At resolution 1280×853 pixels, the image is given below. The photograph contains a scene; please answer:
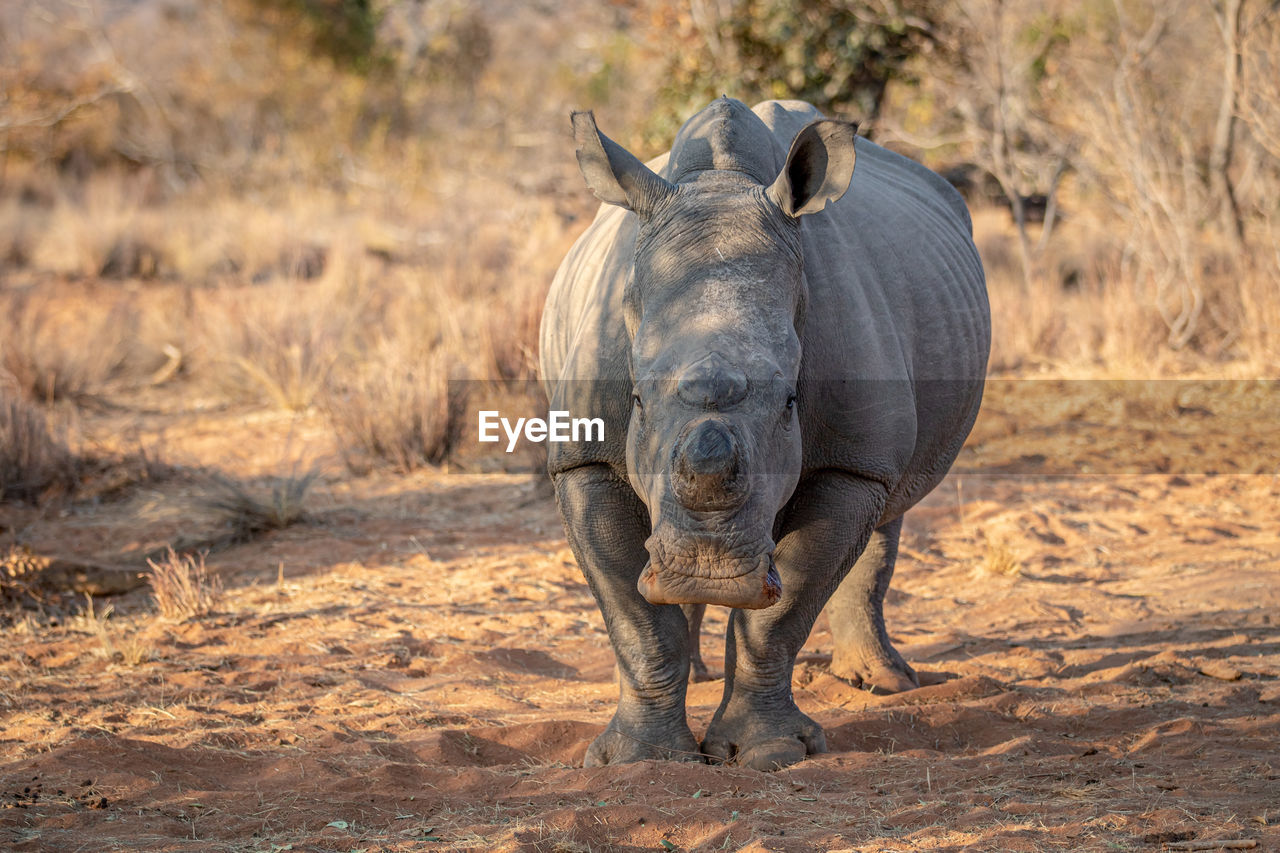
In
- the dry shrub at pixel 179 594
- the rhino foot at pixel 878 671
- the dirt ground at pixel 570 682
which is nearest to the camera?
the dirt ground at pixel 570 682

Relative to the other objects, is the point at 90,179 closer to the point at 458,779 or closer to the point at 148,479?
the point at 148,479

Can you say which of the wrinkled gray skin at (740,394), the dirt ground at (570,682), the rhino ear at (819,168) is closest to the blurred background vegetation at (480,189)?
the dirt ground at (570,682)

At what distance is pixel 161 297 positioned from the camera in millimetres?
12375

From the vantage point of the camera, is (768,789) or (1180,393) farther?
(1180,393)

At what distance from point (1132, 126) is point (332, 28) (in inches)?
539

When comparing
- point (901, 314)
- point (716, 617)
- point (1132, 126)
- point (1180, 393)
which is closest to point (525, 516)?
point (716, 617)

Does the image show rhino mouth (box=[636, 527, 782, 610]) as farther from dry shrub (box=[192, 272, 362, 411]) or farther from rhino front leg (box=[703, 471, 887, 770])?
dry shrub (box=[192, 272, 362, 411])

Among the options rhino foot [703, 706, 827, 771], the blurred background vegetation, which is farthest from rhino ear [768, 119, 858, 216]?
the blurred background vegetation

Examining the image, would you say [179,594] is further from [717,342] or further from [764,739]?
[717,342]

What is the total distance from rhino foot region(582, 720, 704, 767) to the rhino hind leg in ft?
3.70

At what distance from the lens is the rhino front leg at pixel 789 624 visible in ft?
12.1

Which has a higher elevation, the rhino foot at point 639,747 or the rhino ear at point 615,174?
the rhino ear at point 615,174

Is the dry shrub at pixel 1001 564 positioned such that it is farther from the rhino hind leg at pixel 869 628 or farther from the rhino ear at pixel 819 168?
the rhino ear at pixel 819 168

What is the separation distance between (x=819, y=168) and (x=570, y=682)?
239cm
